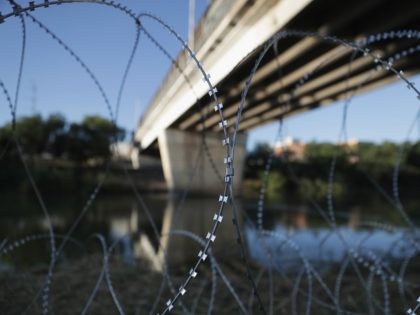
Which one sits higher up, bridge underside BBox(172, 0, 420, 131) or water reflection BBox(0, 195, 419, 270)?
bridge underside BBox(172, 0, 420, 131)

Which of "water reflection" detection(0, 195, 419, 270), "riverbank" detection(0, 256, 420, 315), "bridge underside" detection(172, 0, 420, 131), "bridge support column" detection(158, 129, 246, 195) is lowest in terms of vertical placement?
"water reflection" detection(0, 195, 419, 270)

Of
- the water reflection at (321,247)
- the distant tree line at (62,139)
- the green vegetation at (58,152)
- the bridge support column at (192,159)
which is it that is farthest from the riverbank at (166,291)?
the distant tree line at (62,139)

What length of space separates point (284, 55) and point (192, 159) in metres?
21.5

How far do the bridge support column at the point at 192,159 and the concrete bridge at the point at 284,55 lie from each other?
6.40 meters

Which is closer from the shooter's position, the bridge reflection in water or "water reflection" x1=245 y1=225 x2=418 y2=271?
the bridge reflection in water

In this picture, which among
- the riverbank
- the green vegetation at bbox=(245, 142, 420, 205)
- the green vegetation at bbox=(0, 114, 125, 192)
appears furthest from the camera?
the green vegetation at bbox=(245, 142, 420, 205)

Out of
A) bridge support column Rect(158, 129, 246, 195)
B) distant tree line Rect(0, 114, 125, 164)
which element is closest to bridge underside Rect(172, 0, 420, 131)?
bridge support column Rect(158, 129, 246, 195)

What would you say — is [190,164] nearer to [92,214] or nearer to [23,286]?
[92,214]

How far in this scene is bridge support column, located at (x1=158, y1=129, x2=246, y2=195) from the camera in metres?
35.2

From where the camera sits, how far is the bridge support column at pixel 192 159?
35188 mm

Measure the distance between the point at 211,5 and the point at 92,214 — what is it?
10834 millimetres

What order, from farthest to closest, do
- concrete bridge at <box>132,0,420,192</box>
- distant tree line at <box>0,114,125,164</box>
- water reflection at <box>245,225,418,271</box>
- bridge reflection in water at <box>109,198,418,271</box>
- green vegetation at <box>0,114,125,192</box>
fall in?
distant tree line at <box>0,114,125,164</box>, green vegetation at <box>0,114,125,192</box>, concrete bridge at <box>132,0,420,192</box>, water reflection at <box>245,225,418,271</box>, bridge reflection in water at <box>109,198,418,271</box>

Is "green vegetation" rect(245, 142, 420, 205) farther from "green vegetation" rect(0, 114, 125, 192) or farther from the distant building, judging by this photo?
"green vegetation" rect(0, 114, 125, 192)

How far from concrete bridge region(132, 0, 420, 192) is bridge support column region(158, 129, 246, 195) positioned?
6.40 metres
